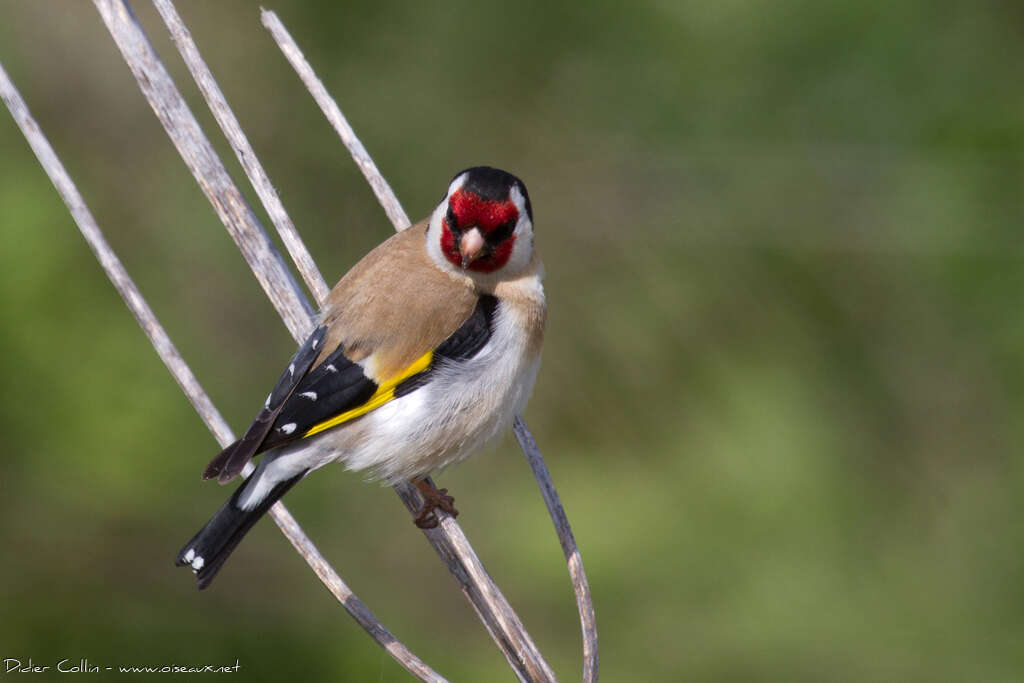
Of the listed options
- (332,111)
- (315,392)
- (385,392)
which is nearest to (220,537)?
(315,392)

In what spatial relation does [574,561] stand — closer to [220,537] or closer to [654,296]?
[220,537]

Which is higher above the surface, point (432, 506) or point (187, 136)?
point (187, 136)

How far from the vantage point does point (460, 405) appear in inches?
97.0

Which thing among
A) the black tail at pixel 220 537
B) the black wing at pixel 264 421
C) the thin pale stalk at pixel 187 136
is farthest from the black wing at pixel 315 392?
the thin pale stalk at pixel 187 136

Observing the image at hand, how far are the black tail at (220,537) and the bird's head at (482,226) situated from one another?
64 centimetres

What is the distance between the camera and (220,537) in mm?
2225

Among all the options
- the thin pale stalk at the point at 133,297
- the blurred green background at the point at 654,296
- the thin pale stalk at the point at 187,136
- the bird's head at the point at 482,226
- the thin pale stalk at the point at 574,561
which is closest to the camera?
the thin pale stalk at the point at 574,561

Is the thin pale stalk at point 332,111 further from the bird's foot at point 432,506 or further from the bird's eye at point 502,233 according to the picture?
the bird's foot at point 432,506

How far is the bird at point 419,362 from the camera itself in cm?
235

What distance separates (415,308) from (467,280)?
18 cm

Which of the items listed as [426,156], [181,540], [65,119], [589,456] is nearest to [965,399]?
[589,456]

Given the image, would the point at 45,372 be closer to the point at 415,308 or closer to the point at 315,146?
the point at 315,146

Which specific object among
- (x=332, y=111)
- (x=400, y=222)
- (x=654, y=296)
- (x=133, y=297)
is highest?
(x=332, y=111)

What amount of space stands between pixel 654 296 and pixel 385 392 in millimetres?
1783
